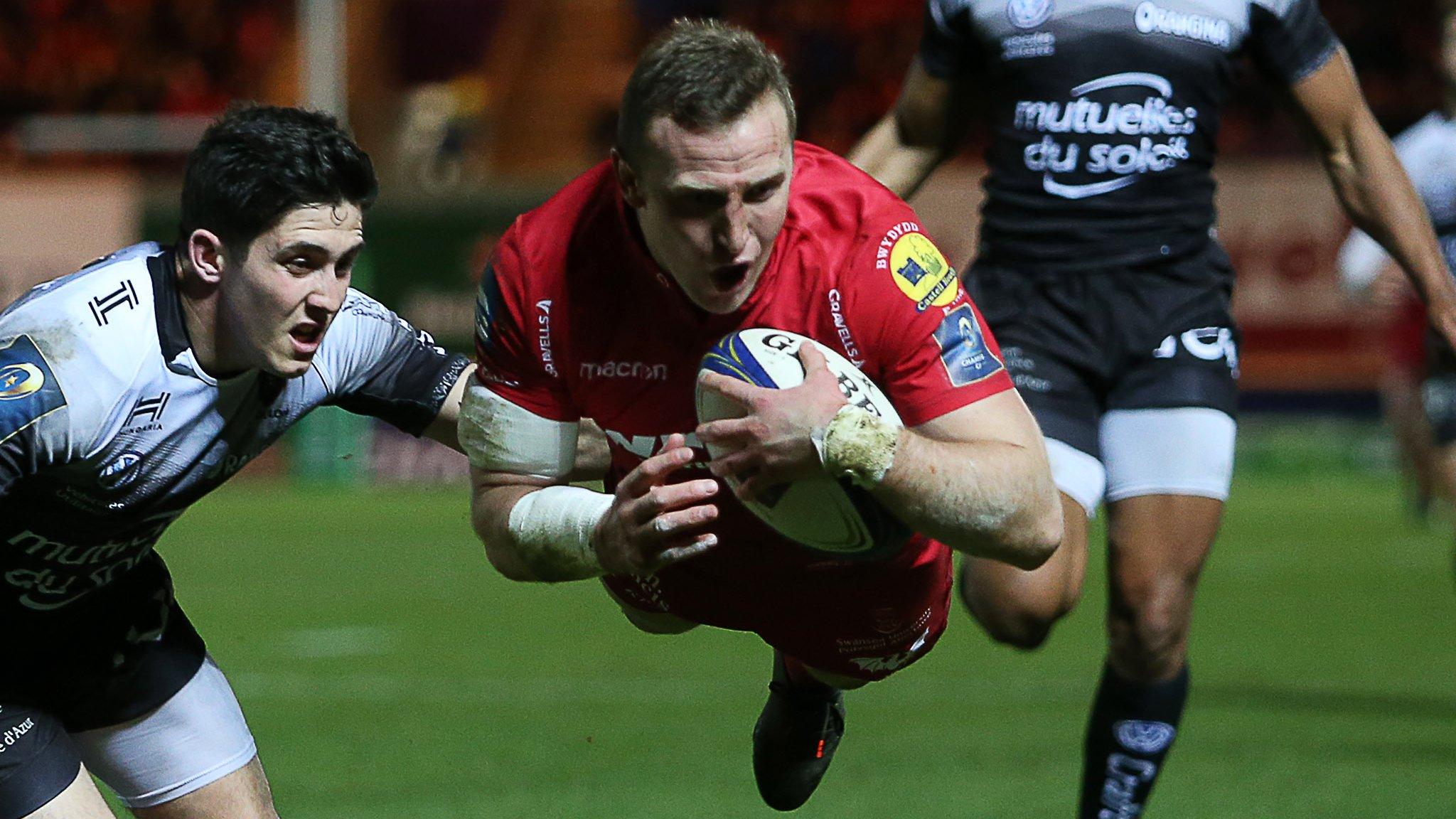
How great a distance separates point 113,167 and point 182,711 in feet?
54.4

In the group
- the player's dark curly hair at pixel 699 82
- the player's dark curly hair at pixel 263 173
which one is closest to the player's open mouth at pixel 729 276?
the player's dark curly hair at pixel 699 82

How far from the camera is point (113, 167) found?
1998cm

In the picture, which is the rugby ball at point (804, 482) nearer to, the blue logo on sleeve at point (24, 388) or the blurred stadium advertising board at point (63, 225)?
the blue logo on sleeve at point (24, 388)

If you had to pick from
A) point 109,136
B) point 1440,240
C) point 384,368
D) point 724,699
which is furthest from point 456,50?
point 384,368

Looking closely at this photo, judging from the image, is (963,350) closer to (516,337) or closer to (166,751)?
(516,337)

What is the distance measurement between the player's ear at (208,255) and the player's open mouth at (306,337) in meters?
0.18

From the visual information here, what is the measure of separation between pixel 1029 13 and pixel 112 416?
2.65 metres

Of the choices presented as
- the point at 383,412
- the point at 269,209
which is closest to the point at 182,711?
the point at 383,412

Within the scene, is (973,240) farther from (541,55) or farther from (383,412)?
(383,412)

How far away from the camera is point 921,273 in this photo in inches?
151

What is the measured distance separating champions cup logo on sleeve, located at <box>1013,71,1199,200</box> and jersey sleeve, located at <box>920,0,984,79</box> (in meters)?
0.28

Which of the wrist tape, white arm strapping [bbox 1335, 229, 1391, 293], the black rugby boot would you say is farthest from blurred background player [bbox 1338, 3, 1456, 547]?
the wrist tape

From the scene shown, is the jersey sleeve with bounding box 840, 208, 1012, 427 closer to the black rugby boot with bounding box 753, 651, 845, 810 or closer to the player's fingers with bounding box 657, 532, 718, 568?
the player's fingers with bounding box 657, 532, 718, 568

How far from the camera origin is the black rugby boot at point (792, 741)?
212 inches
